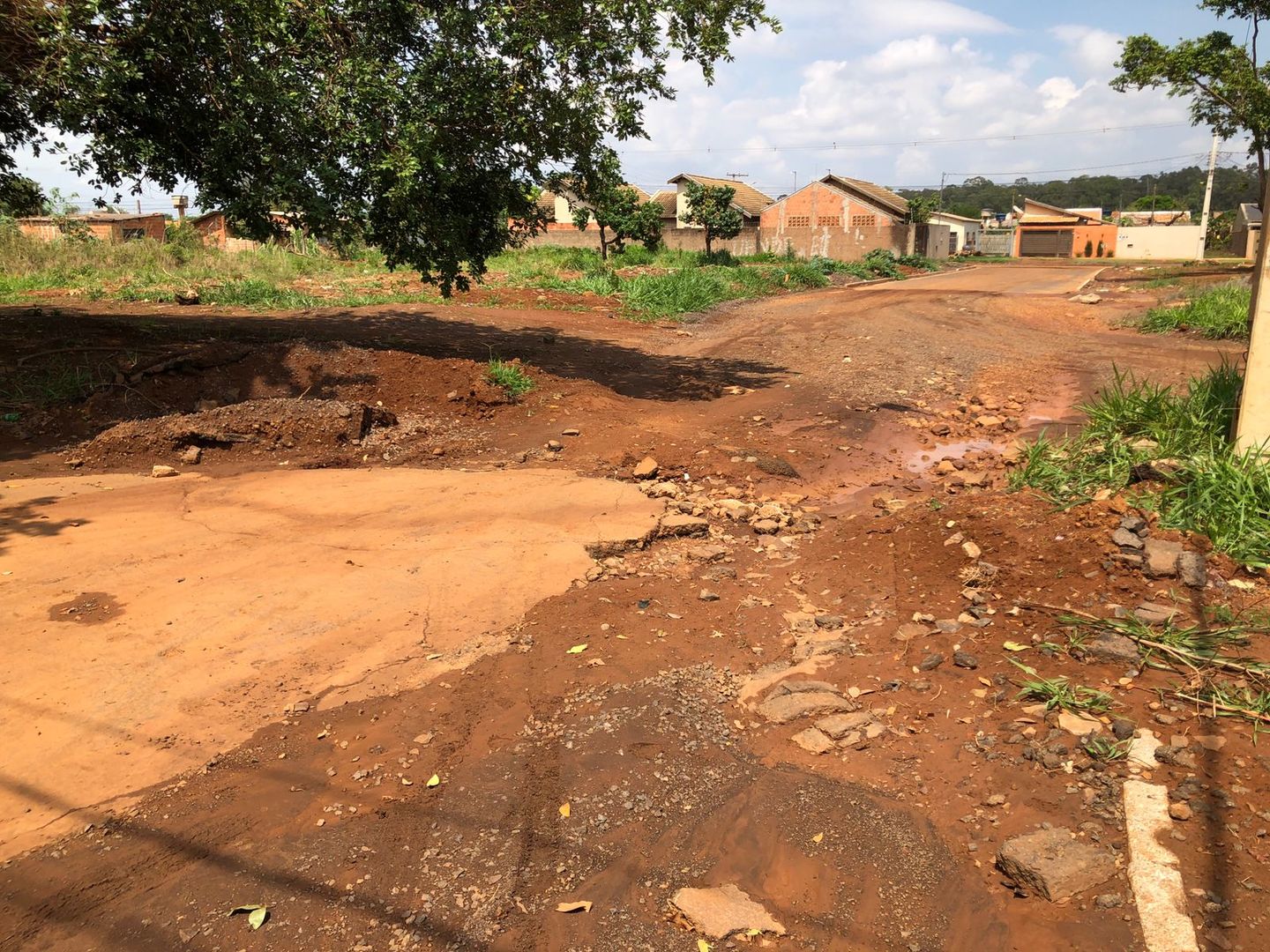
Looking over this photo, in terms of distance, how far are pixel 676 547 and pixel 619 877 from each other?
3169 millimetres

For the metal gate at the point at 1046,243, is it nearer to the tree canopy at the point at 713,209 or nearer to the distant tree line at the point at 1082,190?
the tree canopy at the point at 713,209

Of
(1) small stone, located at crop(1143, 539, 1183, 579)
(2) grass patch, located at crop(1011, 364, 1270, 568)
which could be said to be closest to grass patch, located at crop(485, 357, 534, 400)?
(2) grass patch, located at crop(1011, 364, 1270, 568)

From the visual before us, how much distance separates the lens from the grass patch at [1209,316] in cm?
1412

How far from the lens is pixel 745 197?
46.5 metres

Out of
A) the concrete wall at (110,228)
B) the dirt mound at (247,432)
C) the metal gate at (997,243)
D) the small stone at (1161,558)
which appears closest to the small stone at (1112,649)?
the small stone at (1161,558)

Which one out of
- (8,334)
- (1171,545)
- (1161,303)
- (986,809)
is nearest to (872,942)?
(986,809)

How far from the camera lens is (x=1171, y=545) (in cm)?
482

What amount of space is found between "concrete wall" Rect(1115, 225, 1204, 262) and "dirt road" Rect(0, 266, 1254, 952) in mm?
53301

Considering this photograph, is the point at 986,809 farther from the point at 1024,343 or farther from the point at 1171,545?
the point at 1024,343

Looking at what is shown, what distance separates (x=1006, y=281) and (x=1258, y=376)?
2610 cm

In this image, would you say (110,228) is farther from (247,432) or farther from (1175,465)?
(1175,465)

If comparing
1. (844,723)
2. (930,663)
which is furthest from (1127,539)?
(844,723)

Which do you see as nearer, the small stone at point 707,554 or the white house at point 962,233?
the small stone at point 707,554

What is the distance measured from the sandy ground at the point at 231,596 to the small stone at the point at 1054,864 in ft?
9.08
